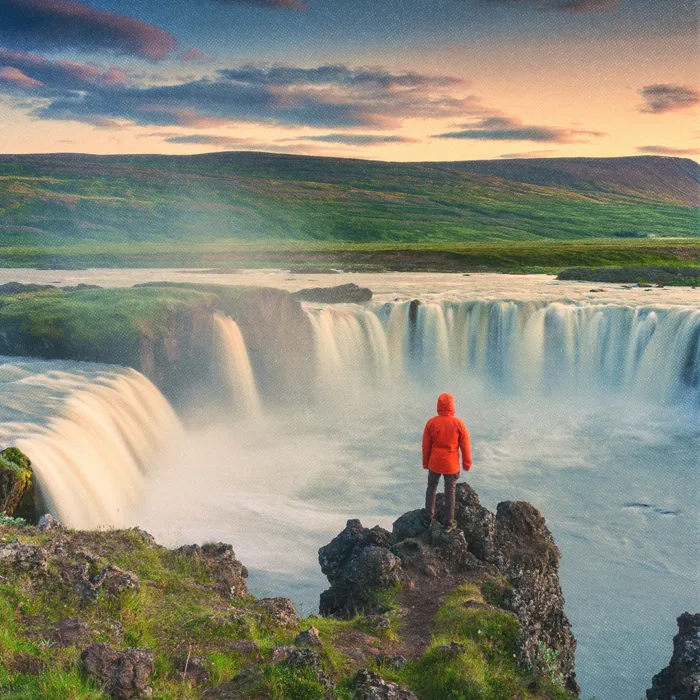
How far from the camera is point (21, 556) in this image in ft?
36.0

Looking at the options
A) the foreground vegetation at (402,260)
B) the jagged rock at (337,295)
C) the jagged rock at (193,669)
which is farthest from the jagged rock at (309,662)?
the foreground vegetation at (402,260)

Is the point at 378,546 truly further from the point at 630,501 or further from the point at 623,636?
the point at 630,501

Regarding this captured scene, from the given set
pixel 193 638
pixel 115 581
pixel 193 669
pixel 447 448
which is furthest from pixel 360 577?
pixel 193 669

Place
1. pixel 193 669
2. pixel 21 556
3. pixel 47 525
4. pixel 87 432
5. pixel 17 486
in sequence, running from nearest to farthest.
→ pixel 193 669 < pixel 21 556 < pixel 47 525 < pixel 17 486 < pixel 87 432

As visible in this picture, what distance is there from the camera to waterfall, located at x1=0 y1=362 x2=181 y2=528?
18.2 metres

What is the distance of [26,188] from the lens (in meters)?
190

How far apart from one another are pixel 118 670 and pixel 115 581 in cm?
279

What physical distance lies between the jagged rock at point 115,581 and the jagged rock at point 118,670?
7.32ft

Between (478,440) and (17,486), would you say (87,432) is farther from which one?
(478,440)

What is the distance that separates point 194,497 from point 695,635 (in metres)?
15.4

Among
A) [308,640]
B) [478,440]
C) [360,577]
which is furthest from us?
[478,440]

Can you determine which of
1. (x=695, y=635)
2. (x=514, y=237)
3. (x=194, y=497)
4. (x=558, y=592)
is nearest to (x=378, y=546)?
(x=558, y=592)

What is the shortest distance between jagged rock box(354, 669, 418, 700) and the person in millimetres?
5951

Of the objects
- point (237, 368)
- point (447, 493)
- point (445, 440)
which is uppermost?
point (445, 440)
